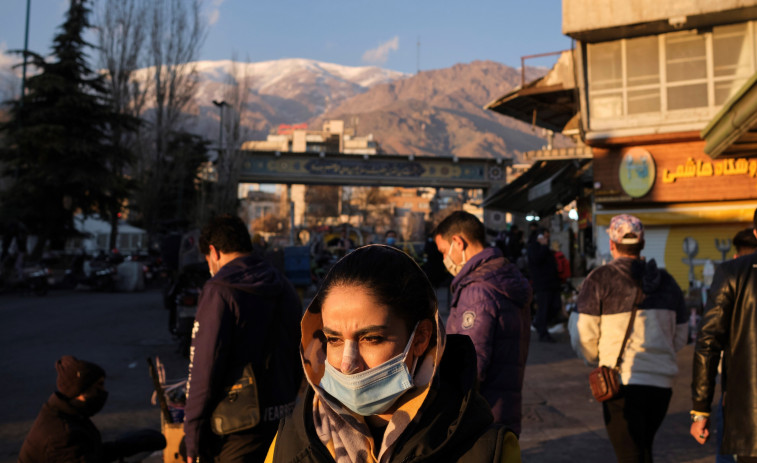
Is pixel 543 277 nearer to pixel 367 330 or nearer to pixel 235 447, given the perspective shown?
pixel 235 447

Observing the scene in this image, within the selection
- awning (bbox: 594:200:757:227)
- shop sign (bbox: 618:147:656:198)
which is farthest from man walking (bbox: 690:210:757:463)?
shop sign (bbox: 618:147:656:198)

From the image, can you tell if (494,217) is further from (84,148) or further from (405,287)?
(405,287)

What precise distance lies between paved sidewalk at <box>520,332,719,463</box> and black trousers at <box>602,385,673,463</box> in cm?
161

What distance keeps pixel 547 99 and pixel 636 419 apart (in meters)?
21.1

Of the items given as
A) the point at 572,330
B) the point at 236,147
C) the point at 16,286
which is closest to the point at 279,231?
the point at 236,147

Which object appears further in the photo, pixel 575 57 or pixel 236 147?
pixel 236 147

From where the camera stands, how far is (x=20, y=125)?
25.7m

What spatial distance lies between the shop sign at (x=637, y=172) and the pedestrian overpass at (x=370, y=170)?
68.8 ft

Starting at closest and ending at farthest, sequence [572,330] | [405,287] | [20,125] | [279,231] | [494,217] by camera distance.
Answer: [405,287]
[572,330]
[20,125]
[494,217]
[279,231]

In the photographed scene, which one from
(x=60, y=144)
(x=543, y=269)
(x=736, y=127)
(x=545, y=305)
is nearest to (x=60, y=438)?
(x=736, y=127)

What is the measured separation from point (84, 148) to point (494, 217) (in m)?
22.0

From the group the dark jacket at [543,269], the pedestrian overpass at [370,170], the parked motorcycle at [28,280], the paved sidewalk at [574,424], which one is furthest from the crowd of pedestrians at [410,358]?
the pedestrian overpass at [370,170]

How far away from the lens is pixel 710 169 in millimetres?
19078

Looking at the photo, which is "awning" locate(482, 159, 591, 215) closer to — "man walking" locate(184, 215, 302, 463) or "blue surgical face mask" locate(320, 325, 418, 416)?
"man walking" locate(184, 215, 302, 463)
